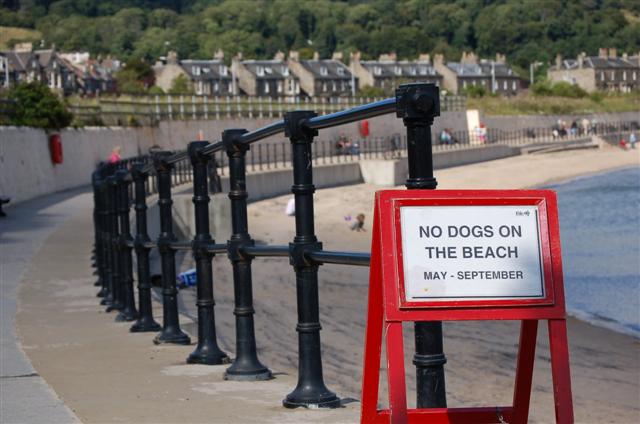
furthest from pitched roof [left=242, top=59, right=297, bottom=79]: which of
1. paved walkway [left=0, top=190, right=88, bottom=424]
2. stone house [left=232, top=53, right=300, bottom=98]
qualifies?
paved walkway [left=0, top=190, right=88, bottom=424]

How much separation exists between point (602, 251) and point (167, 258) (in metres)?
23.3

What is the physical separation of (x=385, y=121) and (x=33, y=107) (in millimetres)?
39571

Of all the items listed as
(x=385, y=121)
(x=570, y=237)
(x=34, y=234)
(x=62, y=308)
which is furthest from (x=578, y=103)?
(x=62, y=308)

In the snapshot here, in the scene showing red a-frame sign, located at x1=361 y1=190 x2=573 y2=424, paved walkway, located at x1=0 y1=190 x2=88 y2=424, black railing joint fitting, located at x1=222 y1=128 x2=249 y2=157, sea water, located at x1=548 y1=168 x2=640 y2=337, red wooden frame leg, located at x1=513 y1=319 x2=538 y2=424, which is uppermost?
black railing joint fitting, located at x1=222 y1=128 x2=249 y2=157

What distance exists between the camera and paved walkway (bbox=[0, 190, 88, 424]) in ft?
19.0

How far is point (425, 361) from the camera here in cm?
397

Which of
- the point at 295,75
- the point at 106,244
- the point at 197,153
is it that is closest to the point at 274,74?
the point at 295,75

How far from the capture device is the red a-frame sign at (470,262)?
3590 millimetres

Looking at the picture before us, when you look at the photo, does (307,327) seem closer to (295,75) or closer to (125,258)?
(125,258)

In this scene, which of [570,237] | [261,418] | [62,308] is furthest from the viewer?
[570,237]

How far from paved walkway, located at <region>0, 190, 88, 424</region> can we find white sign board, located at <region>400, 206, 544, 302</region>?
243 centimetres

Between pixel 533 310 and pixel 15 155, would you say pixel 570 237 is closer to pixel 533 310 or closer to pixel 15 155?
pixel 15 155

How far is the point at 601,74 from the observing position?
151000 millimetres

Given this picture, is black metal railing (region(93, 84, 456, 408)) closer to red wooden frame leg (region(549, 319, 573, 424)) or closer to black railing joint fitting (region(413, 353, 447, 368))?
black railing joint fitting (region(413, 353, 447, 368))
